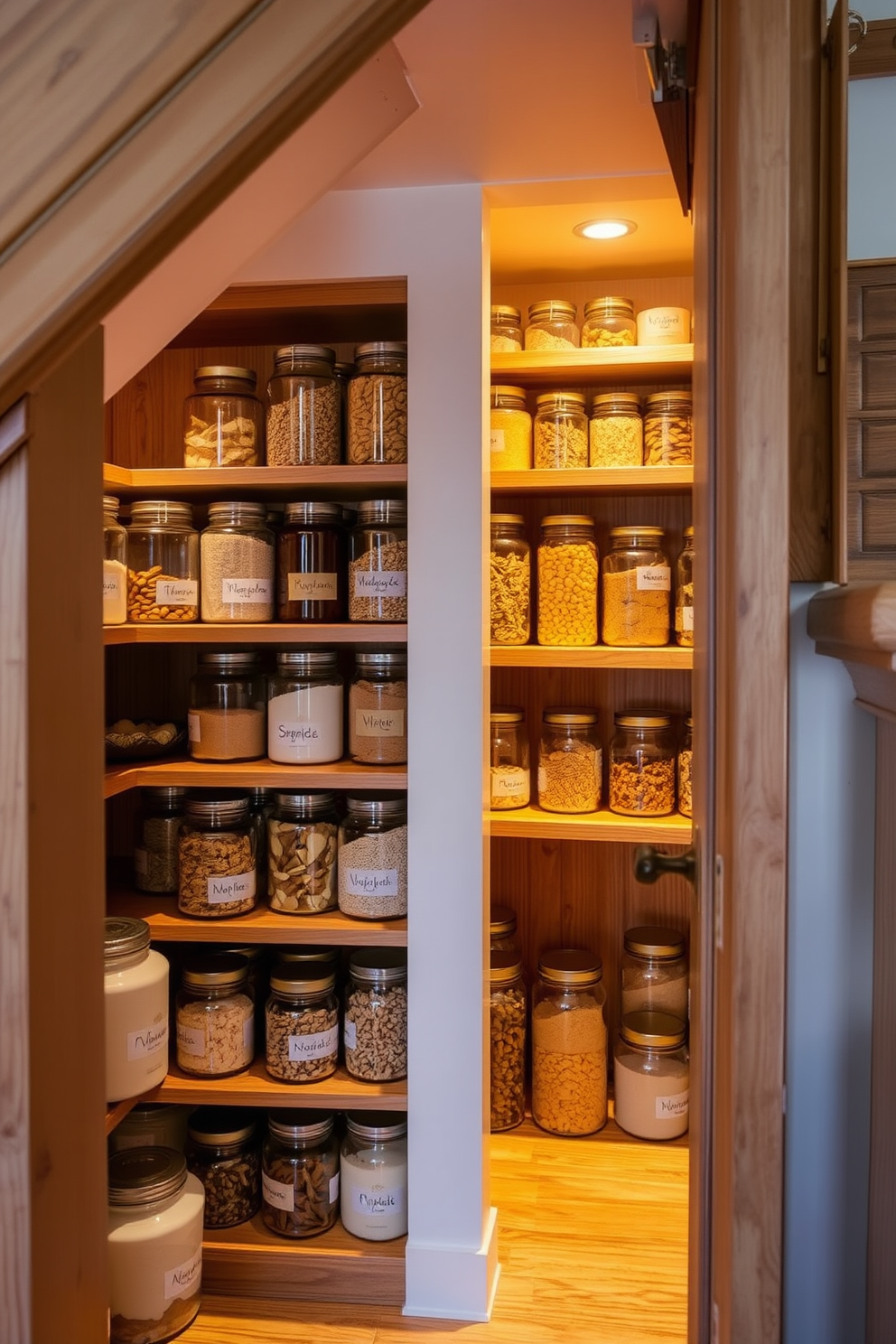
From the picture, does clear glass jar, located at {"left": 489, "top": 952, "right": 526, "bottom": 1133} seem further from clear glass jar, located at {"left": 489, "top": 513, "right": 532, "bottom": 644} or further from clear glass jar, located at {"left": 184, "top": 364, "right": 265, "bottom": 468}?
clear glass jar, located at {"left": 184, "top": 364, "right": 265, "bottom": 468}

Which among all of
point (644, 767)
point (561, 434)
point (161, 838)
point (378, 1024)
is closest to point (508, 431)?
point (561, 434)

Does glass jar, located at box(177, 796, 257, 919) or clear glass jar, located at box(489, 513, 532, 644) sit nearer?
glass jar, located at box(177, 796, 257, 919)

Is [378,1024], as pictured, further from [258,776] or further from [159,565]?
[159,565]

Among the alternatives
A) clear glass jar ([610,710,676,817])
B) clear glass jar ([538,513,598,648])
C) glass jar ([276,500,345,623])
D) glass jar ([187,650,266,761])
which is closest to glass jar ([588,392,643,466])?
clear glass jar ([538,513,598,648])

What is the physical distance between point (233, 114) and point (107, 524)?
115 cm

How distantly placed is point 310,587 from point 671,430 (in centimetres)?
89

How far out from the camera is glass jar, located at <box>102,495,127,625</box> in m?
1.74

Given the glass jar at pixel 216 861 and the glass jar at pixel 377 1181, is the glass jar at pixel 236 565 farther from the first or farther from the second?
the glass jar at pixel 377 1181

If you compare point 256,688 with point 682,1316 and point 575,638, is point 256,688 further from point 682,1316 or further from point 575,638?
point 682,1316

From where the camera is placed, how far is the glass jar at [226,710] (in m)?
1.91

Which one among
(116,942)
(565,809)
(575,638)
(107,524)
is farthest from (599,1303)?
(107,524)

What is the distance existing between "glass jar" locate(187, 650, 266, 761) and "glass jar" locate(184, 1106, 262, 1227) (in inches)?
28.1

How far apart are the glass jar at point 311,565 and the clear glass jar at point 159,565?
0.59ft

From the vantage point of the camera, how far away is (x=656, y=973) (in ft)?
7.89
